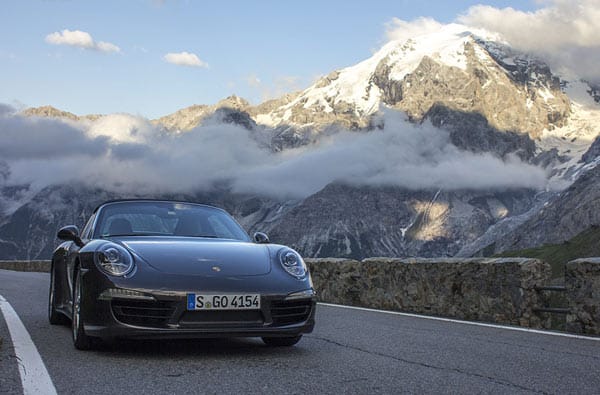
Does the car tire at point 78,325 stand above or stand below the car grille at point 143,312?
below

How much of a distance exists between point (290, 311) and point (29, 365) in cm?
201

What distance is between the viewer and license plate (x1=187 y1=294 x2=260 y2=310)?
551 cm

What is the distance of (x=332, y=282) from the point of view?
543 inches

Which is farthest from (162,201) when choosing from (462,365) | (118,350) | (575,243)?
(575,243)

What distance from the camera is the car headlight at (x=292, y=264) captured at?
20.3 ft

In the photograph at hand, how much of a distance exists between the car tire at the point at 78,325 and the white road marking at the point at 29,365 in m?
0.33

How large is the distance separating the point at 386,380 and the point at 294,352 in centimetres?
144

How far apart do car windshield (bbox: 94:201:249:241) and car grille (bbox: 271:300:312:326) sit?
1.27 metres

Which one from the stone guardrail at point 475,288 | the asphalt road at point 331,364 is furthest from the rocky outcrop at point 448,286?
the asphalt road at point 331,364

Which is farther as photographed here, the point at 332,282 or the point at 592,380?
the point at 332,282

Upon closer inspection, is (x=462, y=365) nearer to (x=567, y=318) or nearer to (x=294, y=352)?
(x=294, y=352)

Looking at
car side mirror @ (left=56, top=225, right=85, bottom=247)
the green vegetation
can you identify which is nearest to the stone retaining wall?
car side mirror @ (left=56, top=225, right=85, bottom=247)

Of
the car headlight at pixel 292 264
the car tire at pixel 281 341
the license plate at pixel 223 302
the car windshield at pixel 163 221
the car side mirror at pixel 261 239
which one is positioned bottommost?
the car tire at pixel 281 341

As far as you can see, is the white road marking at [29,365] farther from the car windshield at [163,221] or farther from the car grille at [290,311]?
the car grille at [290,311]
